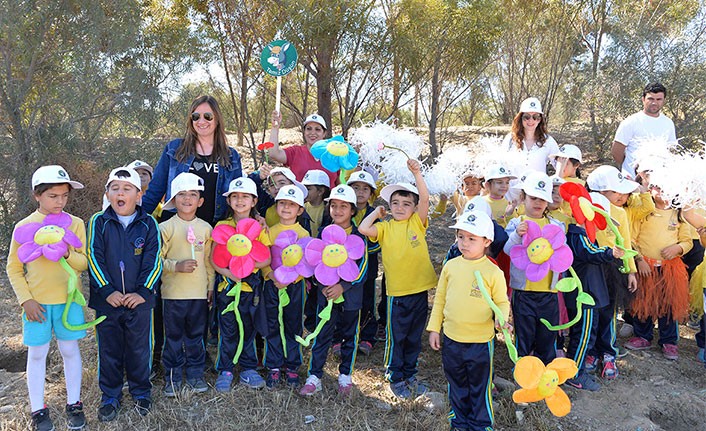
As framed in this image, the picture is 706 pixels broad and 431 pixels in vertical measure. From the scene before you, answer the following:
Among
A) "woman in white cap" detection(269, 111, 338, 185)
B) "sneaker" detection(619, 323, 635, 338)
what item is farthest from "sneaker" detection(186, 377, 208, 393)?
"sneaker" detection(619, 323, 635, 338)

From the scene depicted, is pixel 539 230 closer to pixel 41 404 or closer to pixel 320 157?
pixel 320 157

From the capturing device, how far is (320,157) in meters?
3.78

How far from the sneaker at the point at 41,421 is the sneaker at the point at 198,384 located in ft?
2.72

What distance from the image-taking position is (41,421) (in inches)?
121

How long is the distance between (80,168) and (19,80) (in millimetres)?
1328

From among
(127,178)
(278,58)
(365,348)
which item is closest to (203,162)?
(127,178)

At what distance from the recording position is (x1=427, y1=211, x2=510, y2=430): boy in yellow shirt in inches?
120

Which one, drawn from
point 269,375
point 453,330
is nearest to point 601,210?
point 453,330

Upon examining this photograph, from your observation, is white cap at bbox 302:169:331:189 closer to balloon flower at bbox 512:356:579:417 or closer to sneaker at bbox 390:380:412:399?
sneaker at bbox 390:380:412:399

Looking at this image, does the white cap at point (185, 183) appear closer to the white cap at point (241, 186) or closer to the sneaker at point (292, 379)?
the white cap at point (241, 186)

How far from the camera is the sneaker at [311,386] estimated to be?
3.51m

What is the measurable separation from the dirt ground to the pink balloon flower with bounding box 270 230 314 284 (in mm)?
791

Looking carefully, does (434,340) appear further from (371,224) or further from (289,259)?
(289,259)

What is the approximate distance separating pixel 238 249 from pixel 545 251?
1.98 metres
